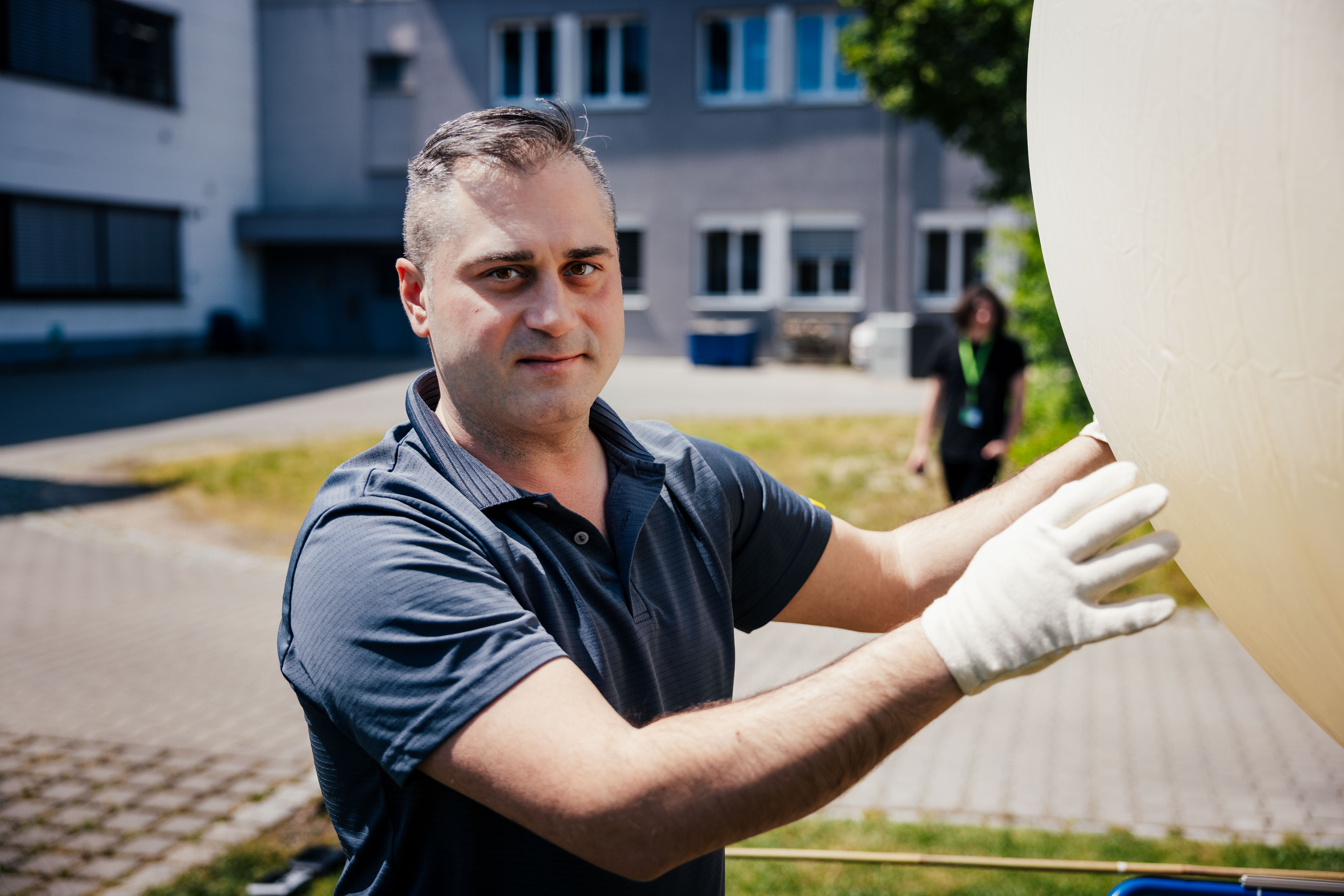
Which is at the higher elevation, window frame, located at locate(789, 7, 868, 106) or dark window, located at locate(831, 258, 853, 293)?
window frame, located at locate(789, 7, 868, 106)

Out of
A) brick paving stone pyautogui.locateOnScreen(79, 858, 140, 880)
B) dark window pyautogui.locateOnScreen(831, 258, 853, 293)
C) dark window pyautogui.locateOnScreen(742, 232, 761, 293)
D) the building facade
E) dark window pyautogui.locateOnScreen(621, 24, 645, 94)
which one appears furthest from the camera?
dark window pyautogui.locateOnScreen(621, 24, 645, 94)

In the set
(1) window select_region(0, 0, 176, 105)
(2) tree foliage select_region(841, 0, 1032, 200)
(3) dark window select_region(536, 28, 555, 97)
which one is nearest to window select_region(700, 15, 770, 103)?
(3) dark window select_region(536, 28, 555, 97)

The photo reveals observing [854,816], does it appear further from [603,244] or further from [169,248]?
[169,248]

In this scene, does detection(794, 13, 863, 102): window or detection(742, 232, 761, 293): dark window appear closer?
detection(794, 13, 863, 102): window

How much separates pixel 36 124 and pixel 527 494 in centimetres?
2244

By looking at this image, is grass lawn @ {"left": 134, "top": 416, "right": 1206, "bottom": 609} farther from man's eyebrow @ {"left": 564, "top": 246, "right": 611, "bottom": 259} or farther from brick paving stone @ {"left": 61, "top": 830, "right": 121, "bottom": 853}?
man's eyebrow @ {"left": 564, "top": 246, "right": 611, "bottom": 259}

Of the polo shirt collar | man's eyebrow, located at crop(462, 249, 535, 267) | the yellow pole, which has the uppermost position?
man's eyebrow, located at crop(462, 249, 535, 267)

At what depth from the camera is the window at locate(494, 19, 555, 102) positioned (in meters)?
24.1

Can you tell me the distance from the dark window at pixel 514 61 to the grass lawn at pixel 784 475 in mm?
13840

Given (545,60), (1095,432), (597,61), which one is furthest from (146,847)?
(545,60)

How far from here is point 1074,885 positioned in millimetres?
3664

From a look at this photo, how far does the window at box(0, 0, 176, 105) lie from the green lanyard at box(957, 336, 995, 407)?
19337mm

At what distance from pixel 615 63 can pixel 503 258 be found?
77.4 feet

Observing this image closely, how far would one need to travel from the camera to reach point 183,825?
410cm
